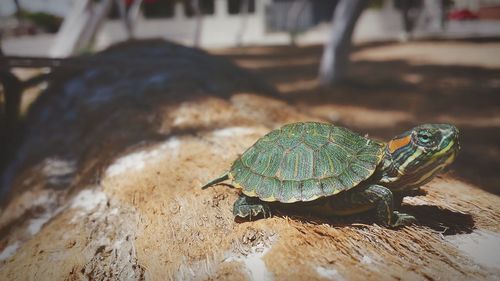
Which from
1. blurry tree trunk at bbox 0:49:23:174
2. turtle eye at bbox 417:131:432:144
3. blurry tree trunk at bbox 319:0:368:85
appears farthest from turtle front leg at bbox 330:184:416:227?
blurry tree trunk at bbox 319:0:368:85

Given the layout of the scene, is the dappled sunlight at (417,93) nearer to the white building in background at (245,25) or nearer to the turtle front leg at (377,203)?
the turtle front leg at (377,203)

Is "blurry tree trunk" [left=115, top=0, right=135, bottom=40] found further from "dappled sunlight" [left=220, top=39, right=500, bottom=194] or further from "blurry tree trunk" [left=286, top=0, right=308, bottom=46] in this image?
"blurry tree trunk" [left=286, top=0, right=308, bottom=46]

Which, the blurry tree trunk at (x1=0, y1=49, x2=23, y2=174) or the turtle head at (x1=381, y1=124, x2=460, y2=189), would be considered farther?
the blurry tree trunk at (x1=0, y1=49, x2=23, y2=174)

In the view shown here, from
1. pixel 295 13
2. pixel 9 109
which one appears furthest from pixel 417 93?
pixel 295 13

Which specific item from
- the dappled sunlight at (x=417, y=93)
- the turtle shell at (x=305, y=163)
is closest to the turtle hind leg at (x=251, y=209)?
the turtle shell at (x=305, y=163)

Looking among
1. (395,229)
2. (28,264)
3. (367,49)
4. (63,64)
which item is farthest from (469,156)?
(367,49)

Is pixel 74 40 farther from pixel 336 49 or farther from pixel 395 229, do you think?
pixel 395 229

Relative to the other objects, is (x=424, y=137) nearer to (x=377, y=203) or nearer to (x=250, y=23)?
(x=377, y=203)
